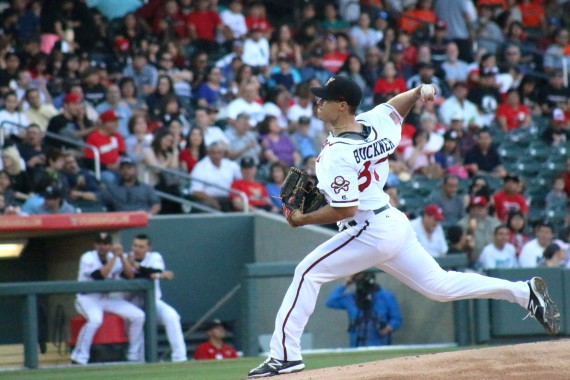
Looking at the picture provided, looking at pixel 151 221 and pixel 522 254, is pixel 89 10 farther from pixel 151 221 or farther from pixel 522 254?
pixel 522 254

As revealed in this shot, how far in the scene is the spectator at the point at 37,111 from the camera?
13.2 meters

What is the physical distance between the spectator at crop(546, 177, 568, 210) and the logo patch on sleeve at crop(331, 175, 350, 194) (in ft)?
30.4

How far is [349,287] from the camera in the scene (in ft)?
37.2

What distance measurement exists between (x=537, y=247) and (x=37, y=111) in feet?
19.9

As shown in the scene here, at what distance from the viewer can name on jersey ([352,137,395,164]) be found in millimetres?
6434

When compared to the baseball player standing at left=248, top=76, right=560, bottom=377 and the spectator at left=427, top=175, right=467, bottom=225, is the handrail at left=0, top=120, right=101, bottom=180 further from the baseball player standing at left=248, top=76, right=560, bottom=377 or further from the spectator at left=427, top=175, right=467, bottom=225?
the baseball player standing at left=248, top=76, right=560, bottom=377

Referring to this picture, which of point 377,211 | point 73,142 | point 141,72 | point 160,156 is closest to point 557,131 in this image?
point 141,72

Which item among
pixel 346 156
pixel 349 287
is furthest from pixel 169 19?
pixel 346 156

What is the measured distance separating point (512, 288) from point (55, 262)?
6.68 meters

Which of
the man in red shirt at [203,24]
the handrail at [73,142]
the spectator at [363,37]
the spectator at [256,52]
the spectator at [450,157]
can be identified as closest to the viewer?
the handrail at [73,142]

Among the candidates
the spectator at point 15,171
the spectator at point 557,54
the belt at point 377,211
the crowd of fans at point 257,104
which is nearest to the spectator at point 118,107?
the crowd of fans at point 257,104

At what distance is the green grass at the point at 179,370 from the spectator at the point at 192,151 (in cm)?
413

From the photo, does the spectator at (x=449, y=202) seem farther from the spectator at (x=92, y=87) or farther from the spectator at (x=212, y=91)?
the spectator at (x=92, y=87)

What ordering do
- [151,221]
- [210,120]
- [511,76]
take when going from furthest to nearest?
1. [511,76]
2. [210,120]
3. [151,221]
